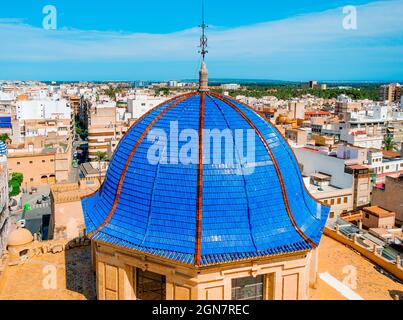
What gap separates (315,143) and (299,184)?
5511cm

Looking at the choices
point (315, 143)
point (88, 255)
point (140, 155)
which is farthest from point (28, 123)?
point (140, 155)

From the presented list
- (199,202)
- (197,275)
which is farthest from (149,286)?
(199,202)

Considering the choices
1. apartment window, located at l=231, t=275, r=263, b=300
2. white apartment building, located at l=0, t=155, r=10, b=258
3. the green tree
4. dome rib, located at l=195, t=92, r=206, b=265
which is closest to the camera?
dome rib, located at l=195, t=92, r=206, b=265

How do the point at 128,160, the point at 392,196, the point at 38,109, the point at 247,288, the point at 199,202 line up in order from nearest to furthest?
the point at 199,202
the point at 247,288
the point at 128,160
the point at 392,196
the point at 38,109

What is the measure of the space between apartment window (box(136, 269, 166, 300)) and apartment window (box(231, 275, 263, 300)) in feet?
9.29

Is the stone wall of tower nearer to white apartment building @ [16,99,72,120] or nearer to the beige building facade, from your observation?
the beige building facade

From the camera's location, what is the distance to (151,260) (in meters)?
15.2

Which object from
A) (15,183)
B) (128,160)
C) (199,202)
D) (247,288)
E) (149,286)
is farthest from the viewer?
(15,183)

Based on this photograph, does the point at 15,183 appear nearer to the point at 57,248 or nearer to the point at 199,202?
the point at 57,248

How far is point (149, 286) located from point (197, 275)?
304 centimetres

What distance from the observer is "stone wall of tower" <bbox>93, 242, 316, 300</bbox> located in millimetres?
14711

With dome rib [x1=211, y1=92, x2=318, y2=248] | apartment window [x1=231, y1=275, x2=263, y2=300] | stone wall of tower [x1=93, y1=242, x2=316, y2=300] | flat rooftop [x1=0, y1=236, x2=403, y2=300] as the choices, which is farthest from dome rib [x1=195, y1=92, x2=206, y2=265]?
flat rooftop [x1=0, y1=236, x2=403, y2=300]

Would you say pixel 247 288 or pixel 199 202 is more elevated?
pixel 199 202

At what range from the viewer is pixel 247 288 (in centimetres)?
1609
